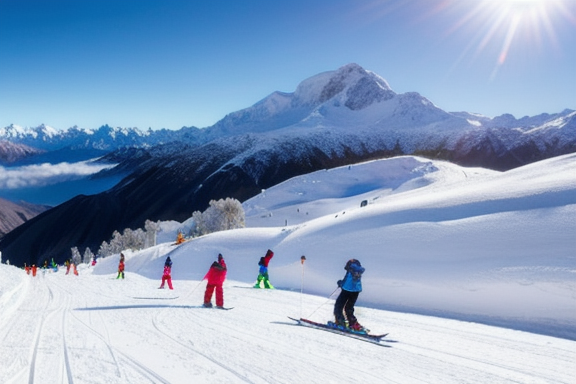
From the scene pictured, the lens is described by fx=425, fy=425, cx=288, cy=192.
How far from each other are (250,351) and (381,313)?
6669mm

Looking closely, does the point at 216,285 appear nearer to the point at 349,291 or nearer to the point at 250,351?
the point at 349,291

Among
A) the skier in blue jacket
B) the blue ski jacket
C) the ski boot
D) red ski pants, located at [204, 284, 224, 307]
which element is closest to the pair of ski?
the ski boot

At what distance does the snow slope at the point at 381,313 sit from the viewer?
6504 mm

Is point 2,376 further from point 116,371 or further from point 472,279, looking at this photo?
point 472,279

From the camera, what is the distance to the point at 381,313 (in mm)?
13023

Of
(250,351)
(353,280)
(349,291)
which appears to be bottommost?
(250,351)

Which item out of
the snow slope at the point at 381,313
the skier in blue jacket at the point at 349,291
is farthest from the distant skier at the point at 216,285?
the skier in blue jacket at the point at 349,291

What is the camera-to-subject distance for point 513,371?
6734mm

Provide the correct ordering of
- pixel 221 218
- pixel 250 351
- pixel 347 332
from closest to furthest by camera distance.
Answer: pixel 250 351
pixel 347 332
pixel 221 218

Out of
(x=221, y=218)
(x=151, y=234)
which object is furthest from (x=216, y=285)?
(x=151, y=234)

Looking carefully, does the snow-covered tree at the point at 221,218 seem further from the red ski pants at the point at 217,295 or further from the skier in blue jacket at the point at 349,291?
the skier in blue jacket at the point at 349,291

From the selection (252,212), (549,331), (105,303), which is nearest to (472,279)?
(549,331)

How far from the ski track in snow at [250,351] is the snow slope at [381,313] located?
0.04 meters

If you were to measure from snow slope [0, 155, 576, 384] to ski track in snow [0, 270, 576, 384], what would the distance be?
4 cm
